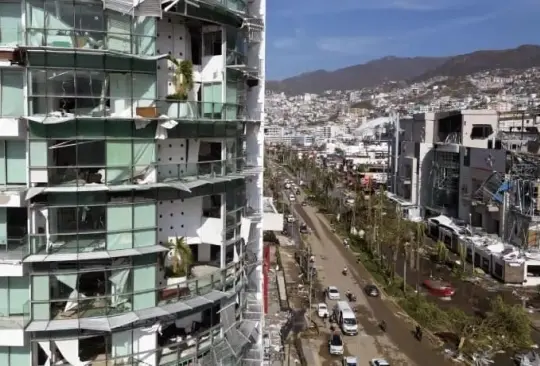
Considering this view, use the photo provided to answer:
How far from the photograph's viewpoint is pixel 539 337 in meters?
26.8

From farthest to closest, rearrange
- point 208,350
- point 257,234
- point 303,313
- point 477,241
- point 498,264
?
point 477,241
point 498,264
point 303,313
point 257,234
point 208,350

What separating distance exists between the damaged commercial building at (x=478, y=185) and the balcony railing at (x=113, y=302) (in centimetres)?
3174

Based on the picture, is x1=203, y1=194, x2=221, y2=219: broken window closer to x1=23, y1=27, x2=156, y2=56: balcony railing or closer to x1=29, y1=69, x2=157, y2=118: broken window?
x1=29, y1=69, x2=157, y2=118: broken window

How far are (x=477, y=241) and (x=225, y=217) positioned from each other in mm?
35242

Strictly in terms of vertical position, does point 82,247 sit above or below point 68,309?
above

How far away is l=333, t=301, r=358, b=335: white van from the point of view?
88.1 feet

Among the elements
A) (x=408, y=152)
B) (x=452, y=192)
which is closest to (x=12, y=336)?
(x=452, y=192)

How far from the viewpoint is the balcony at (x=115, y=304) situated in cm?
764

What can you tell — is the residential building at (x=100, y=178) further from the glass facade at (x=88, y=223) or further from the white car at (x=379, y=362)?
the white car at (x=379, y=362)

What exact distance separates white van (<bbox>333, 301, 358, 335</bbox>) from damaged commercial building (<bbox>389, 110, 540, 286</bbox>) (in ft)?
44.5

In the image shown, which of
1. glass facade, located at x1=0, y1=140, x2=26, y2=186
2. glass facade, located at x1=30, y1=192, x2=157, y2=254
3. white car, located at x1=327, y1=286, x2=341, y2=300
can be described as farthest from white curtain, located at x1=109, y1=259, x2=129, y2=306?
white car, located at x1=327, y1=286, x2=341, y2=300

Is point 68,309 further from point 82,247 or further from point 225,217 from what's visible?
point 225,217

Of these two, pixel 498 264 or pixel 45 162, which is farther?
pixel 498 264

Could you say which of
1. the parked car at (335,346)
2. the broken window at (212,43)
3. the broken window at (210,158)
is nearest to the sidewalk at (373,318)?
the parked car at (335,346)
